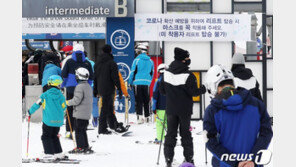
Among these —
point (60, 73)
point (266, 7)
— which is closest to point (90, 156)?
point (60, 73)

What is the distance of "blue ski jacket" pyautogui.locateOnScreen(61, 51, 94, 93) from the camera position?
10617mm

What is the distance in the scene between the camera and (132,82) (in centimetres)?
1340

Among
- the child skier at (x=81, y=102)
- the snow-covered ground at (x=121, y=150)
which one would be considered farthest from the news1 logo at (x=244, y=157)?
the child skier at (x=81, y=102)

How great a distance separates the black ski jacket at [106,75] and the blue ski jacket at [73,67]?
80cm

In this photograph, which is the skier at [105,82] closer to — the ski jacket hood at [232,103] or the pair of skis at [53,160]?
the pair of skis at [53,160]

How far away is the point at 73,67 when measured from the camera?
10.7m

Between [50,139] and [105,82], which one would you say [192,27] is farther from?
[50,139]

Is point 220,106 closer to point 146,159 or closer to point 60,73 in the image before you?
point 146,159

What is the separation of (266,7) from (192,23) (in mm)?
2100

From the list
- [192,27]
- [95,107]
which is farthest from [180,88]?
[192,27]

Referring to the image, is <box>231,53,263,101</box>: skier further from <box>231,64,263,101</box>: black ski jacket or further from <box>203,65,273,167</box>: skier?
<box>203,65,273,167</box>: skier

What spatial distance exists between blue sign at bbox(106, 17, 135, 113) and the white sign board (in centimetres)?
170

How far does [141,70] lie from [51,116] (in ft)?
16.1

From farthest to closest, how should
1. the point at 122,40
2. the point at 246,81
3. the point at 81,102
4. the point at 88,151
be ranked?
the point at 122,40 < the point at 88,151 < the point at 81,102 < the point at 246,81
